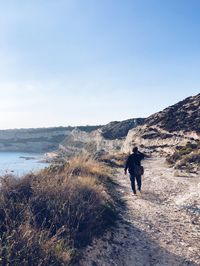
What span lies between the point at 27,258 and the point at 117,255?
2.53 m

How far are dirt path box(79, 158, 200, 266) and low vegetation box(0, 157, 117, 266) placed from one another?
1.35 ft

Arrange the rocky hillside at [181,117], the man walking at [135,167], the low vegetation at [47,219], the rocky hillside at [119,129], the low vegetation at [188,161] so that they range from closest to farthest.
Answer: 1. the low vegetation at [47,219]
2. the man walking at [135,167]
3. the low vegetation at [188,161]
4. the rocky hillside at [181,117]
5. the rocky hillside at [119,129]

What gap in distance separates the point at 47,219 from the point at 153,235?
9.57 feet

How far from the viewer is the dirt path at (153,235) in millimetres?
7598

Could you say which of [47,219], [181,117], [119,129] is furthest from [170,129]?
[47,219]


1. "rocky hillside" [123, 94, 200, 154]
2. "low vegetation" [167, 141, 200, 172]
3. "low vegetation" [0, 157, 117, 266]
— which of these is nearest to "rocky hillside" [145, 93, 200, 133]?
"rocky hillside" [123, 94, 200, 154]

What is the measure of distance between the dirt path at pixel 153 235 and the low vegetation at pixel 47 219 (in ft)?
1.35

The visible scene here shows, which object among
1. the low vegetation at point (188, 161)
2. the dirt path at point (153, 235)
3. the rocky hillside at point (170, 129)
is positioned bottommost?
the dirt path at point (153, 235)

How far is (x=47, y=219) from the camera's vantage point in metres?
7.80

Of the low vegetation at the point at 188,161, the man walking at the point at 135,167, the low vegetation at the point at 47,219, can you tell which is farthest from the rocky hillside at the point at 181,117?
the low vegetation at the point at 47,219

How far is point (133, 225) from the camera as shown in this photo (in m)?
9.83

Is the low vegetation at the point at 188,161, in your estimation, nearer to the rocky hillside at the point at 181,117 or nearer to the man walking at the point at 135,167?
the man walking at the point at 135,167

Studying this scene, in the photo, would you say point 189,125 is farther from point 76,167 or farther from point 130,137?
point 76,167

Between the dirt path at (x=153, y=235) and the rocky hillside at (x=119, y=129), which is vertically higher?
the rocky hillside at (x=119, y=129)
